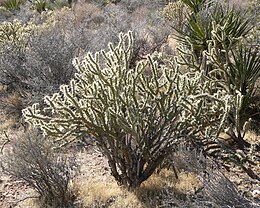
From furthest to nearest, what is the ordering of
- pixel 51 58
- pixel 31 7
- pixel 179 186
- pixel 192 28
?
pixel 31 7 → pixel 51 58 → pixel 192 28 → pixel 179 186

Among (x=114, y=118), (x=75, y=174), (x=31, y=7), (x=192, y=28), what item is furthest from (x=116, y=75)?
(x=31, y=7)

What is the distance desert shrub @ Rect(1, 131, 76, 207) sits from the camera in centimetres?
444

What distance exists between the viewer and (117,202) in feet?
14.1

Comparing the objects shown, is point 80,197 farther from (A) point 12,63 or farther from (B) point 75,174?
(A) point 12,63

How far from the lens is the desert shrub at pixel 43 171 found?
4441mm

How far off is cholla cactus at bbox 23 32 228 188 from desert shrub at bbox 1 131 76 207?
348mm

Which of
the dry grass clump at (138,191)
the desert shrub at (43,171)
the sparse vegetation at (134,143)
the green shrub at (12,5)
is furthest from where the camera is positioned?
the green shrub at (12,5)

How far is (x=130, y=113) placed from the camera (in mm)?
4141

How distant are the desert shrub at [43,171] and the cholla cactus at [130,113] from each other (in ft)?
1.14

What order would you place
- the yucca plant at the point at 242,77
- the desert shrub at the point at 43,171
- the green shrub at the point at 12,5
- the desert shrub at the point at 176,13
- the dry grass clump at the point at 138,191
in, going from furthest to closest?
the green shrub at the point at 12,5 < the desert shrub at the point at 176,13 < the yucca plant at the point at 242,77 < the desert shrub at the point at 43,171 < the dry grass clump at the point at 138,191

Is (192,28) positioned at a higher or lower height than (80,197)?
higher

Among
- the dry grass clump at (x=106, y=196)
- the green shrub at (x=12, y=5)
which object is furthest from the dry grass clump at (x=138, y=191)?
the green shrub at (x=12, y=5)

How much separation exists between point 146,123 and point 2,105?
437 cm

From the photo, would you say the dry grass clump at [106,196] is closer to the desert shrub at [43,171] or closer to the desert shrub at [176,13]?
the desert shrub at [43,171]
